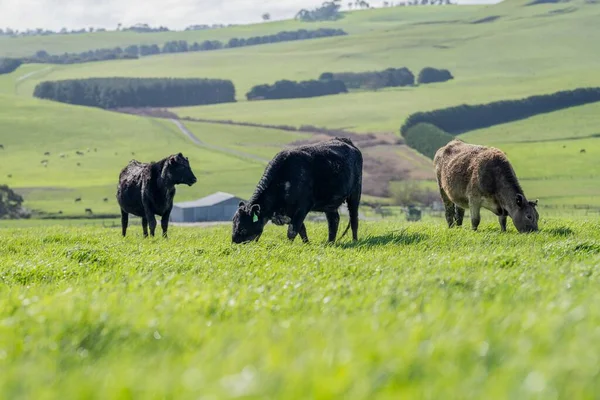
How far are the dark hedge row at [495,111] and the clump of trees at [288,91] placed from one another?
49538 mm

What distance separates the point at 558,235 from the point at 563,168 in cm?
9987

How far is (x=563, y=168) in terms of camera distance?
113 meters

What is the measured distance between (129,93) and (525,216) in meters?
176

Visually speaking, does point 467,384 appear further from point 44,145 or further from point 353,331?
point 44,145

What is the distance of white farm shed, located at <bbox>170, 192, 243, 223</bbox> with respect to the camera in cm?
8656

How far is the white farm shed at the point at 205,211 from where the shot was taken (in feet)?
284

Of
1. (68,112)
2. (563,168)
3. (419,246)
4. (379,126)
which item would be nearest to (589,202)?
(563,168)

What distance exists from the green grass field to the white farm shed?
243ft

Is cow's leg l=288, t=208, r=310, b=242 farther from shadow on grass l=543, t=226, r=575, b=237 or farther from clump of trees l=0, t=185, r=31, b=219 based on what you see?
clump of trees l=0, t=185, r=31, b=219

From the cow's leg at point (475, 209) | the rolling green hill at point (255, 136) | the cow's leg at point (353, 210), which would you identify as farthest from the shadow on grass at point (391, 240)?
the rolling green hill at point (255, 136)

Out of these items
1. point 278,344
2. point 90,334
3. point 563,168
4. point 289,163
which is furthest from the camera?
point 563,168

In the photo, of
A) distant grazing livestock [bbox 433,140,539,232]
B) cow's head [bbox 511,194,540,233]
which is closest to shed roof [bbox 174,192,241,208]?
distant grazing livestock [bbox 433,140,539,232]

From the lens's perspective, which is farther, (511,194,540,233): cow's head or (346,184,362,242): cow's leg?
(346,184,362,242): cow's leg

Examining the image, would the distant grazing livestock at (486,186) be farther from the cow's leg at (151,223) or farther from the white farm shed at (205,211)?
the white farm shed at (205,211)
